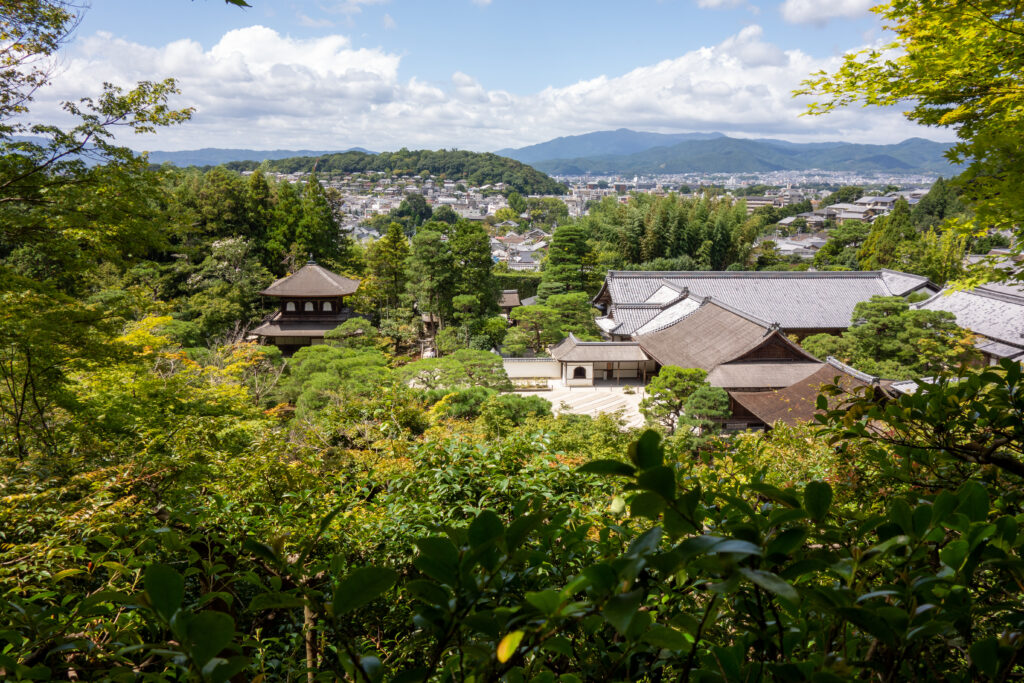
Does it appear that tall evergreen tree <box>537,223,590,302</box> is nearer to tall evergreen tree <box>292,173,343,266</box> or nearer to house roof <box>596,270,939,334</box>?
house roof <box>596,270,939,334</box>

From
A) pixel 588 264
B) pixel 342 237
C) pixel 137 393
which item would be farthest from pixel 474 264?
pixel 137 393

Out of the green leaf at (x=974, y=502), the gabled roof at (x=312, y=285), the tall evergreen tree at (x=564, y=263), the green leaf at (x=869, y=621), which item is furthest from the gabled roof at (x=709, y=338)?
the green leaf at (x=869, y=621)

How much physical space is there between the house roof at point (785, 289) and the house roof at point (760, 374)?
5.37 metres

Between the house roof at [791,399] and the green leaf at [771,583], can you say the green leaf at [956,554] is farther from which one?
the house roof at [791,399]

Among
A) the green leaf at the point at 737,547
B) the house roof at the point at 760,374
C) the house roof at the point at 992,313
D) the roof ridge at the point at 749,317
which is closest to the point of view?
the green leaf at the point at 737,547

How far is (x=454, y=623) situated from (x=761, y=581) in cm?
31

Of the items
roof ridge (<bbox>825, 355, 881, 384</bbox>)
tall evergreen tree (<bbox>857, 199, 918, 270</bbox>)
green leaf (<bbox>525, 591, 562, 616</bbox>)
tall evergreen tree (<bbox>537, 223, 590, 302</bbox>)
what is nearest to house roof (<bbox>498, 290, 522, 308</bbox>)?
tall evergreen tree (<bbox>537, 223, 590, 302</bbox>)

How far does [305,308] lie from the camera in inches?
729

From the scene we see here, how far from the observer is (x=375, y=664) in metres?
0.51

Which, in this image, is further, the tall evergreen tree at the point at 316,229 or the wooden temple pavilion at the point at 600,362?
the tall evergreen tree at the point at 316,229

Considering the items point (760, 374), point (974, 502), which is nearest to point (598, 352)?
point (760, 374)

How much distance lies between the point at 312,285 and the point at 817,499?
18843 millimetres

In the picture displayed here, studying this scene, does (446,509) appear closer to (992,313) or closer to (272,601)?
(272,601)

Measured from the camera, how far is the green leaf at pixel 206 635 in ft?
1.59
